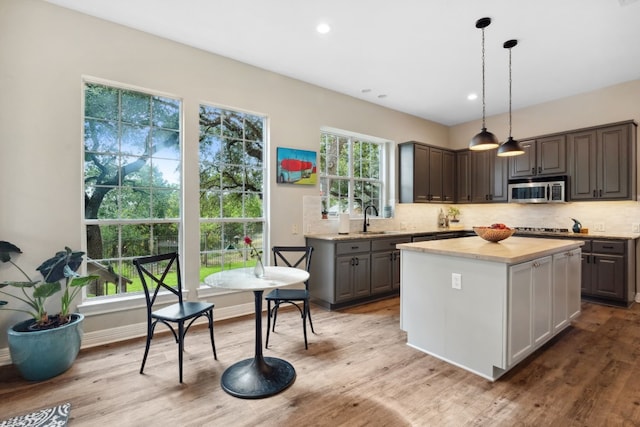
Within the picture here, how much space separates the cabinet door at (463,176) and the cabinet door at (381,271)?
2.38 m

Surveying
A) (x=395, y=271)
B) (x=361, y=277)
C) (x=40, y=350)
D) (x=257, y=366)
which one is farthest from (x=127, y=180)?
(x=395, y=271)

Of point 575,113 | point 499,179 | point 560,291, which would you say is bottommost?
point 560,291

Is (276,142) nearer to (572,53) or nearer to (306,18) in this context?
(306,18)

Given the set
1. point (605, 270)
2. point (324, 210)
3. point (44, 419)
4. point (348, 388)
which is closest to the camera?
point (44, 419)

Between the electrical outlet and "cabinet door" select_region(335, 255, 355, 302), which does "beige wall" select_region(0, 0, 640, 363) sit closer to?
"cabinet door" select_region(335, 255, 355, 302)

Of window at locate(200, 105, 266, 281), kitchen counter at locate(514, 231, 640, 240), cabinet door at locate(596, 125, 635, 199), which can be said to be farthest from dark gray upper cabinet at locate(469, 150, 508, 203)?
window at locate(200, 105, 266, 281)

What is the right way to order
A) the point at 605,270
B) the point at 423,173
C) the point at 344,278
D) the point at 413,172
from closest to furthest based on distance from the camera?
the point at 344,278
the point at 605,270
the point at 413,172
the point at 423,173

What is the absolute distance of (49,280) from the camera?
8.04ft

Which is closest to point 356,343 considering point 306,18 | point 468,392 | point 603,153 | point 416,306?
point 416,306

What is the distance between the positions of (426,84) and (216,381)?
427 centimetres

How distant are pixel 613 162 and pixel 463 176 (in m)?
2.11

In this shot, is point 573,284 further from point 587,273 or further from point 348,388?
point 348,388

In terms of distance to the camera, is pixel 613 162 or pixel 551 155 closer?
pixel 613 162

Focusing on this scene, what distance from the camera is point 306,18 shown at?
2.86 metres
